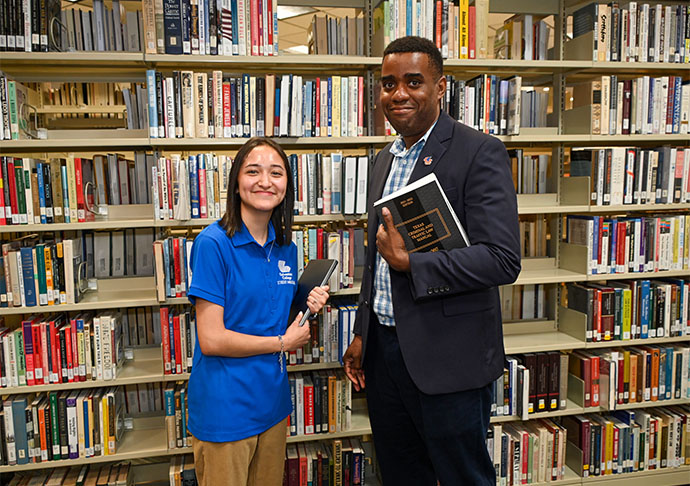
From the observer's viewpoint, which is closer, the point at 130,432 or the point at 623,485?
the point at 130,432

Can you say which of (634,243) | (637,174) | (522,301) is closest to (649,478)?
(522,301)

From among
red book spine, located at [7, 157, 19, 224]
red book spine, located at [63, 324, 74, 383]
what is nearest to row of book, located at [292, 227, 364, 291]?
red book spine, located at [63, 324, 74, 383]

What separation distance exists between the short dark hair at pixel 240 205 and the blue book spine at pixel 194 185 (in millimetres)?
668

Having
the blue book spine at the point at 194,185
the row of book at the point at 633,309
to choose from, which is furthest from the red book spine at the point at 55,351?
the row of book at the point at 633,309

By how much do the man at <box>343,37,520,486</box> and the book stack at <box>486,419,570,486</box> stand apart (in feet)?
3.55

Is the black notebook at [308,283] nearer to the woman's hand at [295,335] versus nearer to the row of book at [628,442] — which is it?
the woman's hand at [295,335]

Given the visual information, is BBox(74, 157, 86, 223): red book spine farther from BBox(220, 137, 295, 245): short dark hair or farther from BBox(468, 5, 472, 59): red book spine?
BBox(468, 5, 472, 59): red book spine

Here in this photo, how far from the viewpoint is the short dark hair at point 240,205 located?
1.63 m

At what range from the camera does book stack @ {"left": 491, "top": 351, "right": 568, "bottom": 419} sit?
8.56 ft

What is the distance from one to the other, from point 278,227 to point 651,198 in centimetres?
204

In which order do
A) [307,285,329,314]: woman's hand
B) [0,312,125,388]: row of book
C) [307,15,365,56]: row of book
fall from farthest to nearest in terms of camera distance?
[307,15,365,56]: row of book → [0,312,125,388]: row of book → [307,285,329,314]: woman's hand

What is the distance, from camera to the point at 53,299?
2281 millimetres

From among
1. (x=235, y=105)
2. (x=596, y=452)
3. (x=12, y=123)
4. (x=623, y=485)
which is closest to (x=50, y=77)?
(x=12, y=123)

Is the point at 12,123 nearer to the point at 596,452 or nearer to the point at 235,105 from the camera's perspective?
the point at 235,105
